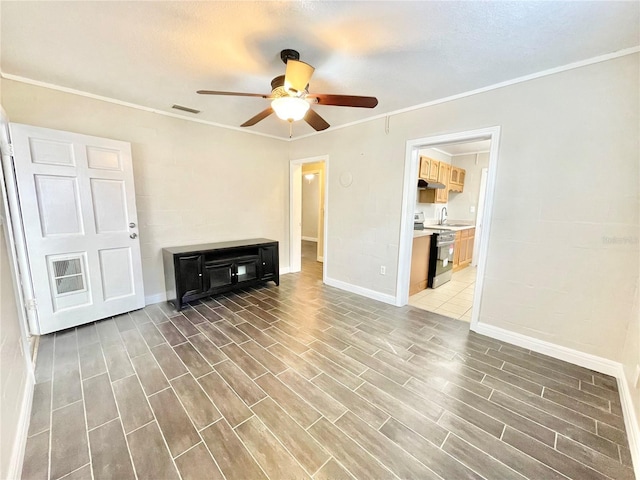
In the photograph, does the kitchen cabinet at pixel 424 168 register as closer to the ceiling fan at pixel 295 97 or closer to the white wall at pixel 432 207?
the white wall at pixel 432 207

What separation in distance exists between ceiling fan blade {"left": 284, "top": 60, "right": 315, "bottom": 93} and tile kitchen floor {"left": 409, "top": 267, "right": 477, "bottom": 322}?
294 centimetres

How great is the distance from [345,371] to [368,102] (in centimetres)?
210

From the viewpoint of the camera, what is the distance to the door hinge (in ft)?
7.91

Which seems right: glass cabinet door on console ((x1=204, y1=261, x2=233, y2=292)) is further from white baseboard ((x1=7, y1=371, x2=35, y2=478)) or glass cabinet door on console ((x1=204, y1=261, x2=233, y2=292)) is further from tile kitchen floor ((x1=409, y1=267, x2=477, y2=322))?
tile kitchen floor ((x1=409, y1=267, x2=477, y2=322))

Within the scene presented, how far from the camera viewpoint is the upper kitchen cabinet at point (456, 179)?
5243 millimetres

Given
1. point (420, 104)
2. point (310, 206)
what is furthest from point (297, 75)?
point (310, 206)

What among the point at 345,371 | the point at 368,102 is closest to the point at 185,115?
the point at 368,102

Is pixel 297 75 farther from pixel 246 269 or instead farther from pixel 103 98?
pixel 246 269

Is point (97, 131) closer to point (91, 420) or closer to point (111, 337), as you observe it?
point (111, 337)

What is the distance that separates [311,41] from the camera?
5.85 feet

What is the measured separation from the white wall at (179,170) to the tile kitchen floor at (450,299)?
2.68m

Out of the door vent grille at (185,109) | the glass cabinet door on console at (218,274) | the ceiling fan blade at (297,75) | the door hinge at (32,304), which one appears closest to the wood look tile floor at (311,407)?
the door hinge at (32,304)

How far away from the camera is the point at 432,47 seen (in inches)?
72.9

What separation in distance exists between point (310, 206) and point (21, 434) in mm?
7607
